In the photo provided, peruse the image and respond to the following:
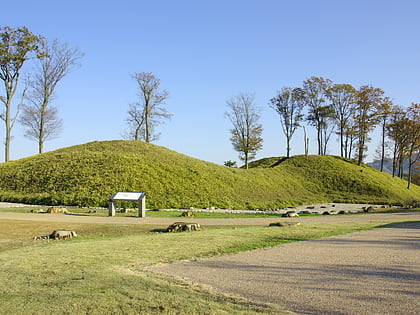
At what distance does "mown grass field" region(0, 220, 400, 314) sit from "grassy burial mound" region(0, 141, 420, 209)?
15.4 m

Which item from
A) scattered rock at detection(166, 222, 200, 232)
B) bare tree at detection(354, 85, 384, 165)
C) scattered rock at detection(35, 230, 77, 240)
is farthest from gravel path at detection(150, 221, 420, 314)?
bare tree at detection(354, 85, 384, 165)

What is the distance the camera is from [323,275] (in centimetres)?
679

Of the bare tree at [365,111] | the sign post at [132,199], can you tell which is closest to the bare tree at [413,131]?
the bare tree at [365,111]

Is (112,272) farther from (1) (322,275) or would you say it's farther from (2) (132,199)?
(2) (132,199)

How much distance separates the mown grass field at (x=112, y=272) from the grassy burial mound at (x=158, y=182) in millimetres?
15447

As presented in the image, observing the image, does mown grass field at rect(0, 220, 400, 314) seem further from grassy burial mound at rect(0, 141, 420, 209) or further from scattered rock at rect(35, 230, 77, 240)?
grassy burial mound at rect(0, 141, 420, 209)

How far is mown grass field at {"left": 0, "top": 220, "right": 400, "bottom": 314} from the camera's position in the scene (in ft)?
16.8

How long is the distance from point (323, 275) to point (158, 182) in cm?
2541

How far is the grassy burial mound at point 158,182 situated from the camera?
28.9 metres

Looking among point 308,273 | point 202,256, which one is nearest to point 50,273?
point 202,256

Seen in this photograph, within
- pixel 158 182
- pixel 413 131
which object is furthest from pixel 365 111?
pixel 158 182

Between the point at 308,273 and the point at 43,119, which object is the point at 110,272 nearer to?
the point at 308,273

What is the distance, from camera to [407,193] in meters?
52.0

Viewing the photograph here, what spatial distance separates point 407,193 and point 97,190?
4296 cm
